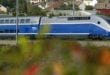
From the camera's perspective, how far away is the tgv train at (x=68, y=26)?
39.5 metres

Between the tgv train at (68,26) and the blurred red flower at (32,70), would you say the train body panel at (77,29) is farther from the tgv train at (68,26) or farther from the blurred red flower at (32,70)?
the blurred red flower at (32,70)

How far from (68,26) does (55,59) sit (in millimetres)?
36893

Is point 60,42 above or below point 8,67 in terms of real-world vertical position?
above

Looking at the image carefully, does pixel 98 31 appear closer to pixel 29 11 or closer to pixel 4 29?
pixel 4 29

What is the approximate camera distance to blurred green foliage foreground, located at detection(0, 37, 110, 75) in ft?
10.5

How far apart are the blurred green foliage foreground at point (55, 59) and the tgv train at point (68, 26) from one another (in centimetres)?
3518

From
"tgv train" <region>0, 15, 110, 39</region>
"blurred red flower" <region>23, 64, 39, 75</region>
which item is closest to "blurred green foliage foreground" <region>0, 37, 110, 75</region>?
"blurred red flower" <region>23, 64, 39, 75</region>

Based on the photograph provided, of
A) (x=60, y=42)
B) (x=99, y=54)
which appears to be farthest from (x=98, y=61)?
(x=60, y=42)

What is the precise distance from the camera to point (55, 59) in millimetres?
3336

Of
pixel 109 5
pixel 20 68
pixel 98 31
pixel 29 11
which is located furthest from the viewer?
pixel 109 5

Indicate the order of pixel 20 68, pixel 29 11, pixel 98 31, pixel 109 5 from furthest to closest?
pixel 109 5
pixel 29 11
pixel 98 31
pixel 20 68

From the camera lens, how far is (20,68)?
11.5 feet

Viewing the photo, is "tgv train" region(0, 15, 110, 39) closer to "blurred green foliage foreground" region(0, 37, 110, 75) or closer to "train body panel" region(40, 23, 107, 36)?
"train body panel" region(40, 23, 107, 36)

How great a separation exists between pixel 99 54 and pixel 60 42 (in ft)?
1.35
